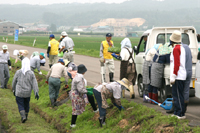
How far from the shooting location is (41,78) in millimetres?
18219

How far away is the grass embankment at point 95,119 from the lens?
6.95 m

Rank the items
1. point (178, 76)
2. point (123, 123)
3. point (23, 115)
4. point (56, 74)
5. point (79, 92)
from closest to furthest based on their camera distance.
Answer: point (178, 76) → point (123, 123) → point (79, 92) → point (23, 115) → point (56, 74)

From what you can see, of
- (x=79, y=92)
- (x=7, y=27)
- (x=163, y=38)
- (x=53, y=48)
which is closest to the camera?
(x=79, y=92)

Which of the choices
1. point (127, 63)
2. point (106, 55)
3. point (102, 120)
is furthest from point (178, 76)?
point (106, 55)

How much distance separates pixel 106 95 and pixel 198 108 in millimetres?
2755

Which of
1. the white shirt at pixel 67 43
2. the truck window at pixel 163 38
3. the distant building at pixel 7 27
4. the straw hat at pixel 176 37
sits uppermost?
the straw hat at pixel 176 37

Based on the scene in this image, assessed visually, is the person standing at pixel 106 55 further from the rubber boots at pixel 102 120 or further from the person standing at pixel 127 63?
the rubber boots at pixel 102 120

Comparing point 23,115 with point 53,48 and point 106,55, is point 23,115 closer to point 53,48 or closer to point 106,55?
point 106,55

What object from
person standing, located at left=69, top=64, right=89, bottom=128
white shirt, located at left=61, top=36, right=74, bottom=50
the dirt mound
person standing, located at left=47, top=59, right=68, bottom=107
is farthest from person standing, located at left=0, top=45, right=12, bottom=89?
the dirt mound

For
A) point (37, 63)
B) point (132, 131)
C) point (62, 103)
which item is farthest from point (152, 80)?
point (37, 63)

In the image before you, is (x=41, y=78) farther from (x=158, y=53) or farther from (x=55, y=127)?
(x=158, y=53)

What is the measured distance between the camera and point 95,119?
947 cm

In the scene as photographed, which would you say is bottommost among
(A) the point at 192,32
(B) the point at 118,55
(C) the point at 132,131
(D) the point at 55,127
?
(D) the point at 55,127

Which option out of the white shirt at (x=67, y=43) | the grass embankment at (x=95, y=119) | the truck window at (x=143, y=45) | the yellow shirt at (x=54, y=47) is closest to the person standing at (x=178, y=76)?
the grass embankment at (x=95, y=119)
